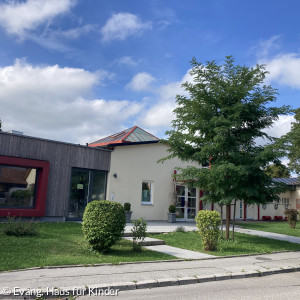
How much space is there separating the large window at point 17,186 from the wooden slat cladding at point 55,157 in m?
0.69

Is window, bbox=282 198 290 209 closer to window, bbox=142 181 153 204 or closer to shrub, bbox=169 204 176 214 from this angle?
shrub, bbox=169 204 176 214

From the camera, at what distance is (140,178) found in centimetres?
1959

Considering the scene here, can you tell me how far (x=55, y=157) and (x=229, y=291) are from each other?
464 inches

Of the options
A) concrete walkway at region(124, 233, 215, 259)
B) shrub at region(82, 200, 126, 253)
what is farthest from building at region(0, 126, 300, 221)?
shrub at region(82, 200, 126, 253)

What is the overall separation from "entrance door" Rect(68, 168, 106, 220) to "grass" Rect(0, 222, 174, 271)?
526 centimetres

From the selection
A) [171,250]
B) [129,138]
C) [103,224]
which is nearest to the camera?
[103,224]

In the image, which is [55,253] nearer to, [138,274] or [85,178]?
[138,274]

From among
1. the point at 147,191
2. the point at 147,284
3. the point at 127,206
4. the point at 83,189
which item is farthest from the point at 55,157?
the point at 147,284

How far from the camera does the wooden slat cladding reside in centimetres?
1479

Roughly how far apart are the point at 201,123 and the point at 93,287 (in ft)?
28.0

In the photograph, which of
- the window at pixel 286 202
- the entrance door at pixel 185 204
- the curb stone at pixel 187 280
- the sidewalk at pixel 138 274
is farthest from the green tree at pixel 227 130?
the window at pixel 286 202

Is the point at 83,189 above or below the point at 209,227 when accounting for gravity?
above

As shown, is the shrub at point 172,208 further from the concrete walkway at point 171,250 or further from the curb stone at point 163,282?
the curb stone at point 163,282

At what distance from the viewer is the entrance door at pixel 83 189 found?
55.2 ft
